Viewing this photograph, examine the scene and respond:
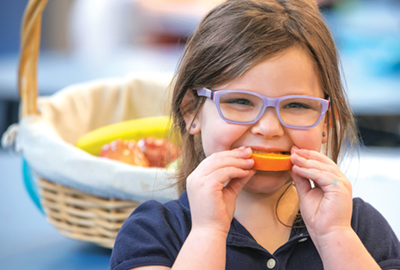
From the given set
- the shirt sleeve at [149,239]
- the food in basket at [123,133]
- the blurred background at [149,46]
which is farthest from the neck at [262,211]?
the blurred background at [149,46]

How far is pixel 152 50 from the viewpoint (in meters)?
3.39

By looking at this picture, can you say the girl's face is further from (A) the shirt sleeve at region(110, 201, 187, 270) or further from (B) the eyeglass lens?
(A) the shirt sleeve at region(110, 201, 187, 270)

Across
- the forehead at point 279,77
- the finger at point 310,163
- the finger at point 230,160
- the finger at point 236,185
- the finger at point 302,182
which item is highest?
the forehead at point 279,77

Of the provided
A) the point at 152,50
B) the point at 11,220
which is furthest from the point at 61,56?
the point at 11,220

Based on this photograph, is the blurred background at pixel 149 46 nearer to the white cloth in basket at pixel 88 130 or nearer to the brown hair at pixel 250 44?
the white cloth in basket at pixel 88 130

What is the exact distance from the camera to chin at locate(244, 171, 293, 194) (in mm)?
728

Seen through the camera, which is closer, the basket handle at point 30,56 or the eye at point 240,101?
the eye at point 240,101

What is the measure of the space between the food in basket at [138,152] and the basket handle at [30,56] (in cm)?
24

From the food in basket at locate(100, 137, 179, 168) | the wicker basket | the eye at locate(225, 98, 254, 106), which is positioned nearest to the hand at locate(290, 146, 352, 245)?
the eye at locate(225, 98, 254, 106)

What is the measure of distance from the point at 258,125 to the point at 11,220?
907 mm

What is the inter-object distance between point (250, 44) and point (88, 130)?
1.04 meters

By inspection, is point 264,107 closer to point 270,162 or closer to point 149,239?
point 270,162

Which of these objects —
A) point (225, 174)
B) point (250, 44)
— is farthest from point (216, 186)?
point (250, 44)

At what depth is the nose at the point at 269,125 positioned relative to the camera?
0.69 metres
